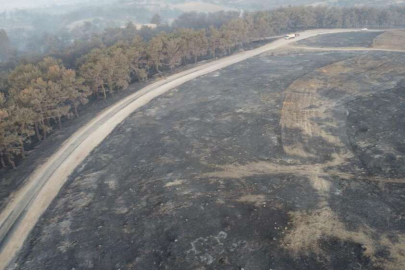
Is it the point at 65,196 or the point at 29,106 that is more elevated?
the point at 29,106

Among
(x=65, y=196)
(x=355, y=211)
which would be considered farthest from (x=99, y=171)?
(x=355, y=211)

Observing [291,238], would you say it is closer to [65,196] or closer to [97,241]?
[97,241]

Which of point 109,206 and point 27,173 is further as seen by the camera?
point 27,173

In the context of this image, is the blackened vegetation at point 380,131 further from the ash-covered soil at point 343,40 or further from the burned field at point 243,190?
the ash-covered soil at point 343,40

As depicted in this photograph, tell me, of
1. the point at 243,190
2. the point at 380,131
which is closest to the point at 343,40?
the point at 380,131

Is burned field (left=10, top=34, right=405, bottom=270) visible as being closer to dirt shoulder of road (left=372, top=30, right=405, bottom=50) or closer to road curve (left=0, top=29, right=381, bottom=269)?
road curve (left=0, top=29, right=381, bottom=269)

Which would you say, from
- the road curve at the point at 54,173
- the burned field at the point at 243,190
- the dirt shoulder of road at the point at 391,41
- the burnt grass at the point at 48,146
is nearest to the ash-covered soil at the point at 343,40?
the dirt shoulder of road at the point at 391,41

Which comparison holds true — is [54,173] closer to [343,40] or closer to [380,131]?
[380,131]
